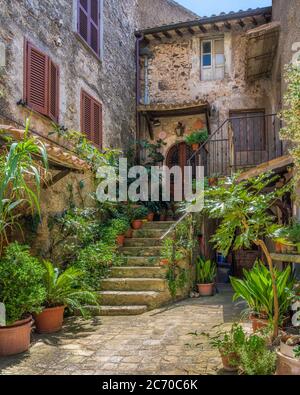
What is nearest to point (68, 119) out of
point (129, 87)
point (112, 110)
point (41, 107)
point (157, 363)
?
point (41, 107)

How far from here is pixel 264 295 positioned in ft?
15.3

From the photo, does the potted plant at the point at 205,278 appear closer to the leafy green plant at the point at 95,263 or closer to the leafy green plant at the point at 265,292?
the leafy green plant at the point at 95,263

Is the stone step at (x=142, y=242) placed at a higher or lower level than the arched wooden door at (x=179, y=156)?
lower

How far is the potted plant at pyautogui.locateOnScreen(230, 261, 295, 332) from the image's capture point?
178 inches

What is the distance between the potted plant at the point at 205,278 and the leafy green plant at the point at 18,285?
441 cm

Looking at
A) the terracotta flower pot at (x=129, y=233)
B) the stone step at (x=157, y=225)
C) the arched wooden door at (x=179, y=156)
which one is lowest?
the terracotta flower pot at (x=129, y=233)

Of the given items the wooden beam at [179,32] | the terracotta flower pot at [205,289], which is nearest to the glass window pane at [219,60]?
the wooden beam at [179,32]

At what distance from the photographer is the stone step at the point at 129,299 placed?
647cm

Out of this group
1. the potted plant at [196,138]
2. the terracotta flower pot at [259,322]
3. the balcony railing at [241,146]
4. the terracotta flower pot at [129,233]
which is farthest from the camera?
the potted plant at [196,138]

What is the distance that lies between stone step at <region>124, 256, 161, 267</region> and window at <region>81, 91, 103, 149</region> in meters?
2.92

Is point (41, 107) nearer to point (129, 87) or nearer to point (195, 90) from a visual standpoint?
point (129, 87)

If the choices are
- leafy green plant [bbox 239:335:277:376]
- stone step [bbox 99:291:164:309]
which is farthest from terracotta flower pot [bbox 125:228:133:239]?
leafy green plant [bbox 239:335:277:376]
